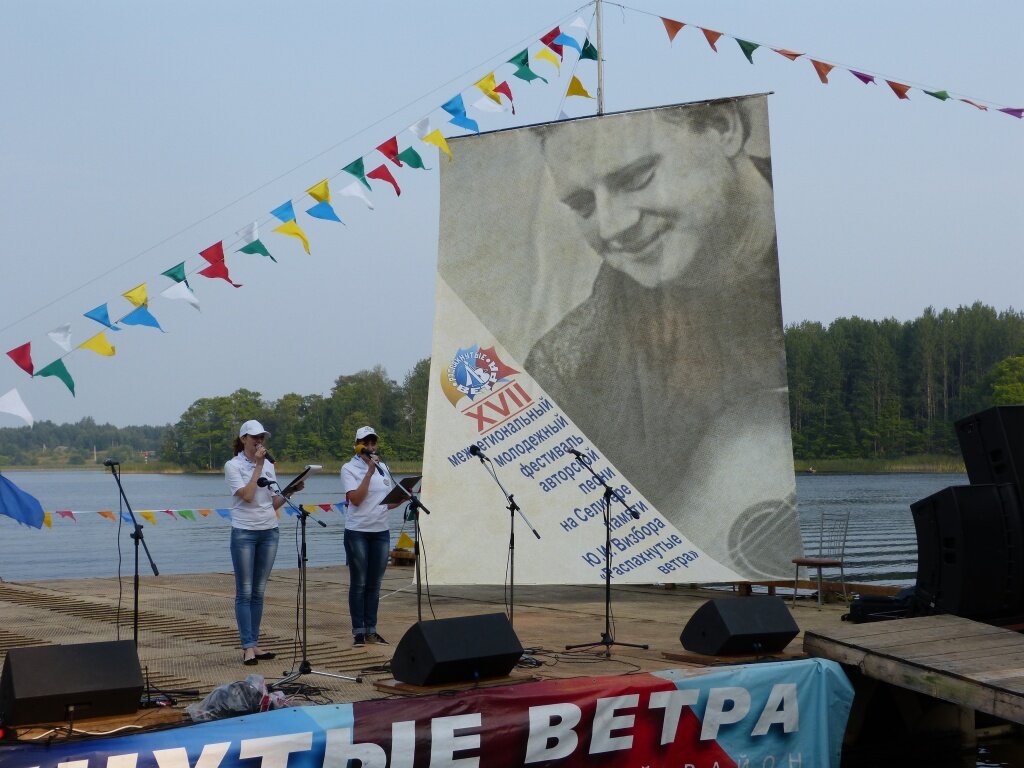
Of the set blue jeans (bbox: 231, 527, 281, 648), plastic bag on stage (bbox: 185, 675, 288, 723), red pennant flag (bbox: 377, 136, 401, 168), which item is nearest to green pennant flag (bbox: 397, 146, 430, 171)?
red pennant flag (bbox: 377, 136, 401, 168)

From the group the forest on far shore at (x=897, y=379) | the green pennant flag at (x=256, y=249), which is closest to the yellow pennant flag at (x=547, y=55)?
the green pennant flag at (x=256, y=249)

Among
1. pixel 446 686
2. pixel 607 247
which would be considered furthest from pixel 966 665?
pixel 607 247

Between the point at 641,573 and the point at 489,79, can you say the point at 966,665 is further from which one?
the point at 489,79

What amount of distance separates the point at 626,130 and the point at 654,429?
275cm

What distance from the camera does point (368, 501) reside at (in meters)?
8.38

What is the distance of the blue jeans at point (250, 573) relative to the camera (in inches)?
300

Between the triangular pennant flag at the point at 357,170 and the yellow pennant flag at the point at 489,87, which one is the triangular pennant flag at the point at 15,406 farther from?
the yellow pennant flag at the point at 489,87

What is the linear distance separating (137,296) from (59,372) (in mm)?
852

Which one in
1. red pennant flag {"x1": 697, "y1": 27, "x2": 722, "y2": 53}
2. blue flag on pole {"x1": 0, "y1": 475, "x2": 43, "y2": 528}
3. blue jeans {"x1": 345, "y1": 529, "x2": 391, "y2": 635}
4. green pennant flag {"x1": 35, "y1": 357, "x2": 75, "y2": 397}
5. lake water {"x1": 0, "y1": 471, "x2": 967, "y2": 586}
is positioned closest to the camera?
blue flag on pole {"x1": 0, "y1": 475, "x2": 43, "y2": 528}

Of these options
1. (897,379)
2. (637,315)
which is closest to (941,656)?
(637,315)

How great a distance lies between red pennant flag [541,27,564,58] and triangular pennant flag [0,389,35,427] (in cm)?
601

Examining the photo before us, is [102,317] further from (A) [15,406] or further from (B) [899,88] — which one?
(B) [899,88]

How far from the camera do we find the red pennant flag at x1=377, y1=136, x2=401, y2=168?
947cm

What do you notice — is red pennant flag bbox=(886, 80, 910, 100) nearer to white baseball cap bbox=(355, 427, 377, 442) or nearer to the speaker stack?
the speaker stack
